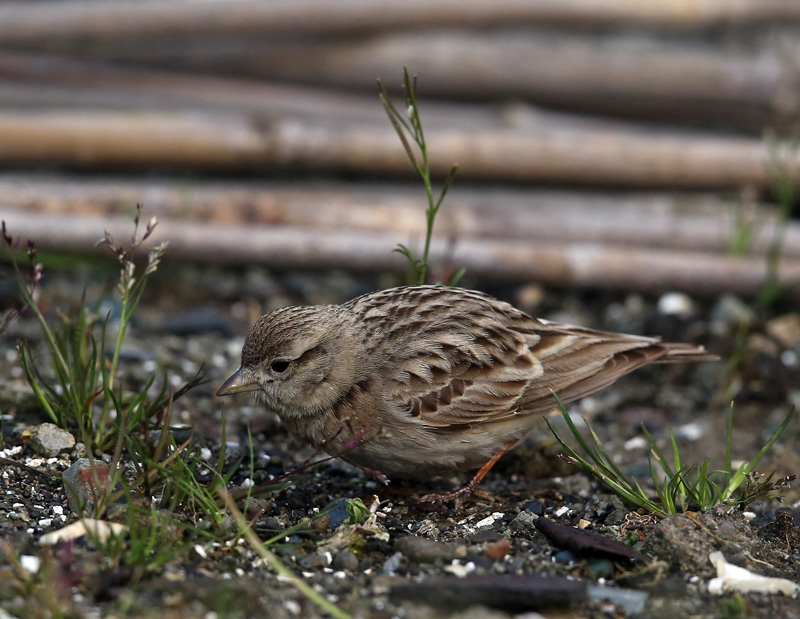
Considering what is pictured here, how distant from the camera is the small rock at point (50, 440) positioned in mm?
4633

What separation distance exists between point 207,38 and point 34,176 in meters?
1.80

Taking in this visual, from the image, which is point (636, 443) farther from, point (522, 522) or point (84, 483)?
point (84, 483)

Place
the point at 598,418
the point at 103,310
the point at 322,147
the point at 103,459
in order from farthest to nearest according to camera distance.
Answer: the point at 322,147
the point at 103,310
the point at 598,418
the point at 103,459

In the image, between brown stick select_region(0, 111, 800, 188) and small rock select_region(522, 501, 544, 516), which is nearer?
small rock select_region(522, 501, 544, 516)

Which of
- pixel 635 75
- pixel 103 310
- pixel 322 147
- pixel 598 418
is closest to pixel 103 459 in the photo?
pixel 103 310

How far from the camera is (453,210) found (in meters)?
7.57

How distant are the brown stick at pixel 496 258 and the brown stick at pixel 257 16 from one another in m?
1.87

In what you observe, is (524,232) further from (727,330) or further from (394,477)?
(394,477)

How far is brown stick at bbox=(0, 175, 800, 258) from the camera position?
7168 mm

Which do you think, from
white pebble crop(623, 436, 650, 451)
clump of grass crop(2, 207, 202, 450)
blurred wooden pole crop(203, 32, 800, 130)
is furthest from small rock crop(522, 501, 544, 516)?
blurred wooden pole crop(203, 32, 800, 130)

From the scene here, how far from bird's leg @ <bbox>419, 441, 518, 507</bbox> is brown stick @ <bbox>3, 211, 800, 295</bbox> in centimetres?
197

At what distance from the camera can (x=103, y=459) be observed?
4605mm

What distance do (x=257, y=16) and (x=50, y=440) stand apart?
438 cm

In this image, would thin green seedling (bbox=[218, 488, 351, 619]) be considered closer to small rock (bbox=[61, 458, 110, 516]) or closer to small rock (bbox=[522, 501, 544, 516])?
small rock (bbox=[61, 458, 110, 516])
